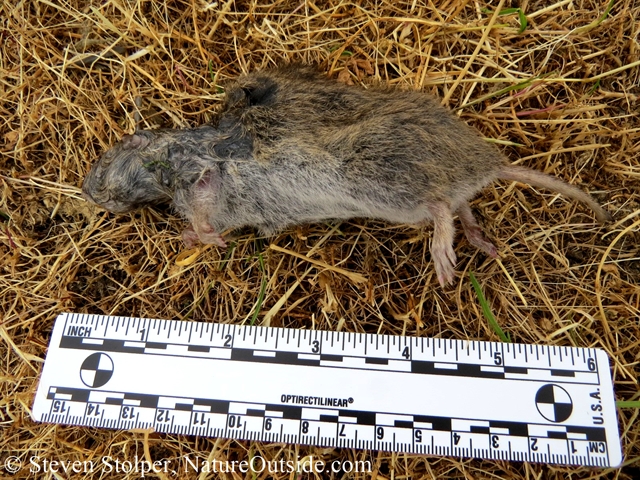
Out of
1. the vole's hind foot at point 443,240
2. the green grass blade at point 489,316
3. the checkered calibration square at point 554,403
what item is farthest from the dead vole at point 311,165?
→ the checkered calibration square at point 554,403

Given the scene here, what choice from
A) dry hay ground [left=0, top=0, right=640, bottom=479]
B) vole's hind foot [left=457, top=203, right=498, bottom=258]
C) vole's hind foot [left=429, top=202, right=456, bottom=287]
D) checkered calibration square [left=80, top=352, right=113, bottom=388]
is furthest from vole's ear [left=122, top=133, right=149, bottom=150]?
vole's hind foot [left=457, top=203, right=498, bottom=258]

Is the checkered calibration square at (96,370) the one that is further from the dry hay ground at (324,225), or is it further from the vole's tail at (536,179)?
the vole's tail at (536,179)

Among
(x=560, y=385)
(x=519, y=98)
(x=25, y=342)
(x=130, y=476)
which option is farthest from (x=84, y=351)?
(x=519, y=98)

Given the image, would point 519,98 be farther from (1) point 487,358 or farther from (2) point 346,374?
(2) point 346,374

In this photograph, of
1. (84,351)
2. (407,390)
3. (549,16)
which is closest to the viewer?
(407,390)

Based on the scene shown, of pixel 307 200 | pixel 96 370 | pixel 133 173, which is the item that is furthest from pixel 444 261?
pixel 96 370

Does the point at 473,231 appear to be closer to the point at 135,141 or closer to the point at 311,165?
the point at 311,165
